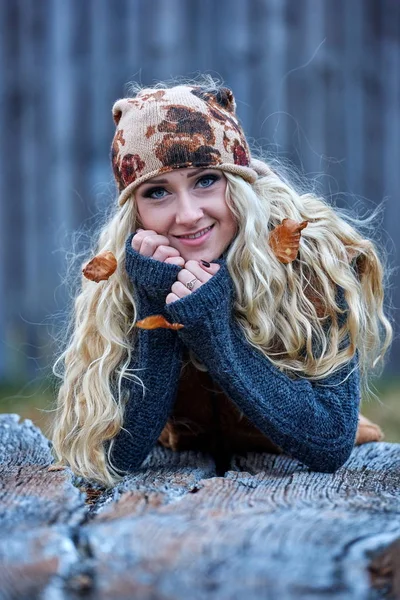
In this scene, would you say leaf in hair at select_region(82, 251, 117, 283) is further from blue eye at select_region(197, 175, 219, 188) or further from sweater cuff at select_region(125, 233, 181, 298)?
blue eye at select_region(197, 175, 219, 188)

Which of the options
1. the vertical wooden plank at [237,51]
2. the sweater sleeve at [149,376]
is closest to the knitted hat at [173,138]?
the sweater sleeve at [149,376]

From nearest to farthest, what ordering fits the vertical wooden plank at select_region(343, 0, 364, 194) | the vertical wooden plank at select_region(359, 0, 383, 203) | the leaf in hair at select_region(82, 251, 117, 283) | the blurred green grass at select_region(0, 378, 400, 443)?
the leaf in hair at select_region(82, 251, 117, 283) → the blurred green grass at select_region(0, 378, 400, 443) → the vertical wooden plank at select_region(343, 0, 364, 194) → the vertical wooden plank at select_region(359, 0, 383, 203)

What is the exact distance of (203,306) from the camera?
7.31 ft

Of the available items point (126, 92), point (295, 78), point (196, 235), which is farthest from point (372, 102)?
point (196, 235)

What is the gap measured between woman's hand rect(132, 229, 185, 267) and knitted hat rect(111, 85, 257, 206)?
154mm

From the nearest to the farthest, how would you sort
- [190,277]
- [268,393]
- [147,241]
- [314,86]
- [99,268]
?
[268,393]
[190,277]
[147,241]
[99,268]
[314,86]

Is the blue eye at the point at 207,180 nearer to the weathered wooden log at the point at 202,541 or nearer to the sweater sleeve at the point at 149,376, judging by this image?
the sweater sleeve at the point at 149,376

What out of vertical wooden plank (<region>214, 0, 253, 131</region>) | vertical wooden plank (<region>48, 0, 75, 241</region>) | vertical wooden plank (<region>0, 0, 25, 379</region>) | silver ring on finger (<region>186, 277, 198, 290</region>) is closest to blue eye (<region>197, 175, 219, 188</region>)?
silver ring on finger (<region>186, 277, 198, 290</region>)

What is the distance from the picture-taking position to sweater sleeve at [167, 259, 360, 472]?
2.19m

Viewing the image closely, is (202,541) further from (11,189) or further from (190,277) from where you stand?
(11,189)

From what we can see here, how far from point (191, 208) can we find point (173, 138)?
21 cm

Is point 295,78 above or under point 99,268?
above

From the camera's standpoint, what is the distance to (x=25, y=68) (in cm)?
592

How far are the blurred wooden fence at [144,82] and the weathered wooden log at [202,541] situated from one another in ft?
12.7
